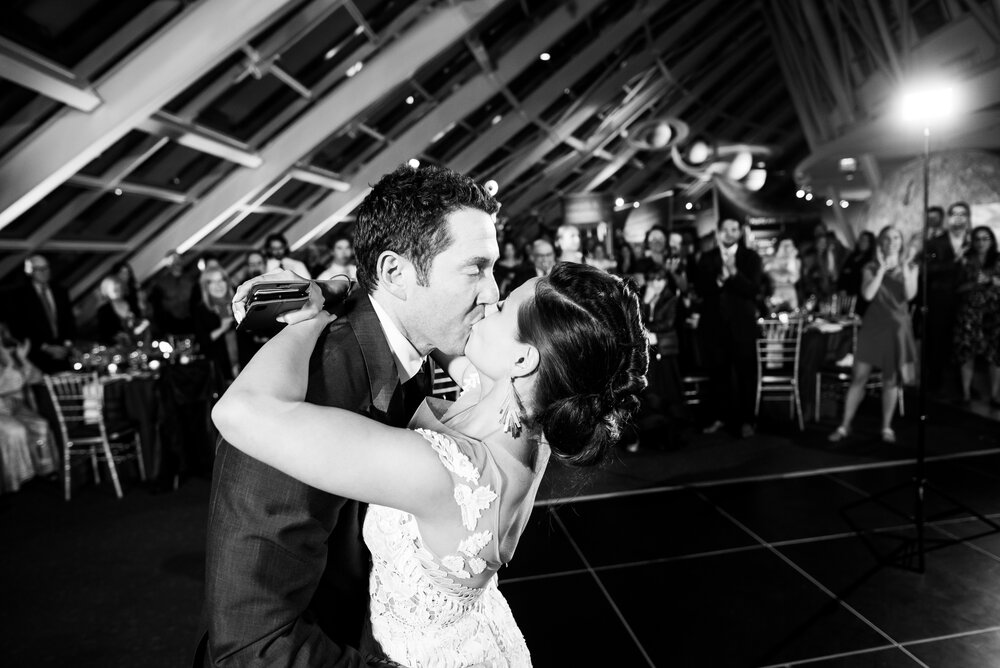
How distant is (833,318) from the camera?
6258 millimetres

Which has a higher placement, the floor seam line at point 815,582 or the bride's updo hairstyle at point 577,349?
the bride's updo hairstyle at point 577,349

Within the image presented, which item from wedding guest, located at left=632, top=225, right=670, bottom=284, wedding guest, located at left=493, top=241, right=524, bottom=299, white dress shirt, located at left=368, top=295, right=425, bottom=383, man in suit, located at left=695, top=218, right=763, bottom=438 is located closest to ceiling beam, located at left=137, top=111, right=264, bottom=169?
wedding guest, located at left=493, top=241, right=524, bottom=299

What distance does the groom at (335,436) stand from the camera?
34.8 inches

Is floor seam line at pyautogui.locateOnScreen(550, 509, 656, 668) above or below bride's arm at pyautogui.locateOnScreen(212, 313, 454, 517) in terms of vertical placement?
below

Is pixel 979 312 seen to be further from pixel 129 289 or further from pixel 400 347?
pixel 129 289

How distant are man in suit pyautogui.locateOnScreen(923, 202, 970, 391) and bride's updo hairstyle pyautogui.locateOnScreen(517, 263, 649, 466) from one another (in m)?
6.66

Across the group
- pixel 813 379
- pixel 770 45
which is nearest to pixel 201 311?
pixel 813 379

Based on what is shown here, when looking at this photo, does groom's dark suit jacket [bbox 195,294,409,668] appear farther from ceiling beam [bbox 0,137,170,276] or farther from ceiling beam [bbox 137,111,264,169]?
ceiling beam [bbox 0,137,170,276]

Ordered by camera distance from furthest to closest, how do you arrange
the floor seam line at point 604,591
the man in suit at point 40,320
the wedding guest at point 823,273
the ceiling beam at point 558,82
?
the ceiling beam at point 558,82 → the wedding guest at point 823,273 → the man in suit at point 40,320 → the floor seam line at point 604,591

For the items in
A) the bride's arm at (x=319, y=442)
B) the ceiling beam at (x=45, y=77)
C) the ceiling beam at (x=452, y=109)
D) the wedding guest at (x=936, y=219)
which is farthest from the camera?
the ceiling beam at (x=452, y=109)

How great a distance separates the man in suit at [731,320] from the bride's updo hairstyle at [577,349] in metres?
4.41

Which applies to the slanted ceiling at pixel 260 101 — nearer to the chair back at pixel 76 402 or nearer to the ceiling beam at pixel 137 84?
the ceiling beam at pixel 137 84

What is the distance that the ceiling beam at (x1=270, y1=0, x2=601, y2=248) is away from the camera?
404 inches

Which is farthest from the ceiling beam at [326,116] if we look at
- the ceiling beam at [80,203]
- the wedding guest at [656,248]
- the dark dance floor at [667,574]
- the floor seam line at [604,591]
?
the floor seam line at [604,591]
